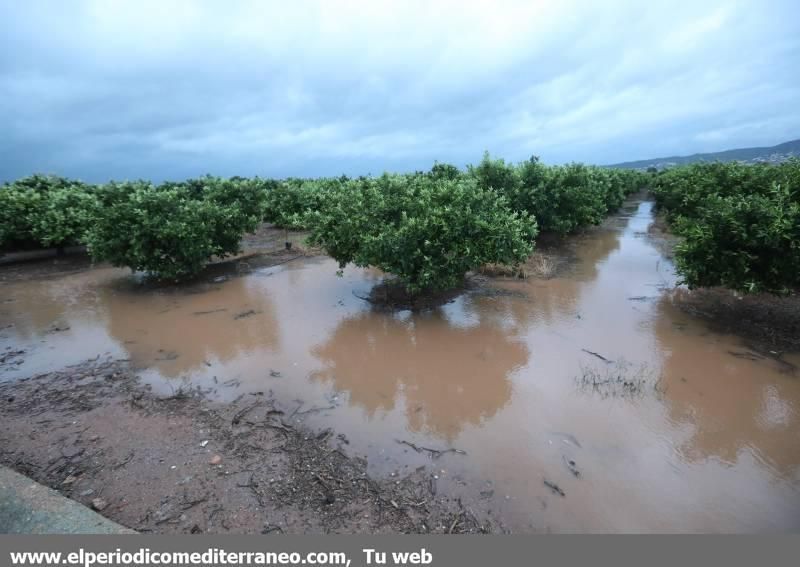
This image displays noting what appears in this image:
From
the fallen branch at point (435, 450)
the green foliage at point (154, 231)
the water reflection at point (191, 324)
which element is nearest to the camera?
the fallen branch at point (435, 450)

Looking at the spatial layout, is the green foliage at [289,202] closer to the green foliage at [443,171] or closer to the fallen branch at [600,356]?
the green foliage at [443,171]

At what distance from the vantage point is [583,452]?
13.3 ft

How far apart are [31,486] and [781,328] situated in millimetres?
9658

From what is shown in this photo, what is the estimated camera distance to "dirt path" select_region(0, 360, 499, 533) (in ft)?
10.6

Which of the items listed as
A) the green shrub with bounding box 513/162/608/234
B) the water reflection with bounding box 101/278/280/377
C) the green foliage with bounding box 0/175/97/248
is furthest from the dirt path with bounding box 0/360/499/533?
the green shrub with bounding box 513/162/608/234

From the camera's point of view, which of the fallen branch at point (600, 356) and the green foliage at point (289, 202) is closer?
the fallen branch at point (600, 356)

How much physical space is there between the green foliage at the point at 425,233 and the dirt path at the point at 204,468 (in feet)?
11.1

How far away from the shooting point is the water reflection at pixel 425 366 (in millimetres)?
4895

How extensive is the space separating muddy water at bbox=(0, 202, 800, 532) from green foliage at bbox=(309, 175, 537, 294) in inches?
40.2

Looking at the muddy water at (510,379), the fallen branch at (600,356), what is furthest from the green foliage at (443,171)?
the fallen branch at (600,356)

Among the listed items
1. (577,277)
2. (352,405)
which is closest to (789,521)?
(352,405)

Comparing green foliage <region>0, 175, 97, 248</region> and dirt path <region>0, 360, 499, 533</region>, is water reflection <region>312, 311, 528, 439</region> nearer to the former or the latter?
dirt path <region>0, 360, 499, 533</region>

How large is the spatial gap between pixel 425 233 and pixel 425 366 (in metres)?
2.45

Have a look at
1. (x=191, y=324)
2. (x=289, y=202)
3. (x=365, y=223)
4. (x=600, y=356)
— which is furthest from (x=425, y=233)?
(x=289, y=202)
